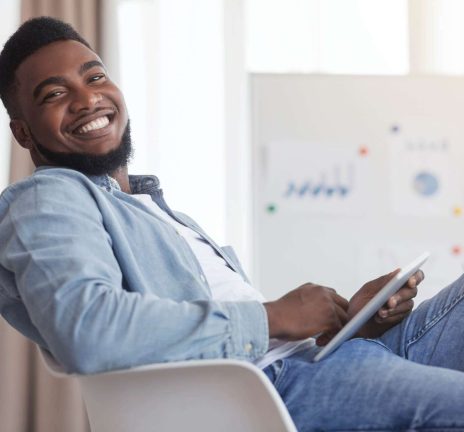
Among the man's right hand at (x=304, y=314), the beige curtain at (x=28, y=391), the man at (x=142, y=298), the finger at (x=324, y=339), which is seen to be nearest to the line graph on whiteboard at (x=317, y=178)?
the beige curtain at (x=28, y=391)

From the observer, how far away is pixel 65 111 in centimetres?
161

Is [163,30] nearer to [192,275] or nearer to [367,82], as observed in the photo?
[367,82]

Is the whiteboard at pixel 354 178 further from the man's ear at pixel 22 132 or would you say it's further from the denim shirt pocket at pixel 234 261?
the man's ear at pixel 22 132

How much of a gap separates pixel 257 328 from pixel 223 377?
0.11 metres

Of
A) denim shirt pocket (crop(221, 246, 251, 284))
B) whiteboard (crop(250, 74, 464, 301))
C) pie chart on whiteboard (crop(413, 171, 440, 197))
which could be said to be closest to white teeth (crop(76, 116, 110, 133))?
denim shirt pocket (crop(221, 246, 251, 284))

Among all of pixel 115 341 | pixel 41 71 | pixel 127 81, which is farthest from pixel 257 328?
pixel 127 81

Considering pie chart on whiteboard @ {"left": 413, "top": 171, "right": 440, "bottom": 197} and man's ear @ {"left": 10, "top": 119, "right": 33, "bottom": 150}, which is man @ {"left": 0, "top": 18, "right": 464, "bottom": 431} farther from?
pie chart on whiteboard @ {"left": 413, "top": 171, "right": 440, "bottom": 197}

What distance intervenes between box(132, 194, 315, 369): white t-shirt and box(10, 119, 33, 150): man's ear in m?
0.32

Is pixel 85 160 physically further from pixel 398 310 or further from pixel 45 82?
pixel 398 310

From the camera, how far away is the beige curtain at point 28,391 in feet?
9.96

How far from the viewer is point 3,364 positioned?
3041 mm

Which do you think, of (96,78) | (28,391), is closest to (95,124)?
(96,78)

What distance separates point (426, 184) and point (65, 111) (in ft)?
6.20

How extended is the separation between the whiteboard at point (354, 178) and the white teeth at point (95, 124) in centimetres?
144
